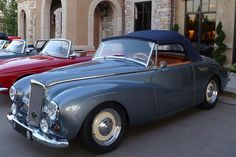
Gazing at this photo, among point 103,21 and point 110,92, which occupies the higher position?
point 103,21

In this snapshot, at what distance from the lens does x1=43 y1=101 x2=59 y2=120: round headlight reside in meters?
4.11

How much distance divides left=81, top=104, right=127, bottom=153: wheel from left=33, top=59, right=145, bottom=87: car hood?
1.80ft

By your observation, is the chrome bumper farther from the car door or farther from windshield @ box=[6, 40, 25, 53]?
windshield @ box=[6, 40, 25, 53]

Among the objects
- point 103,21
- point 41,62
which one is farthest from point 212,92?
point 103,21

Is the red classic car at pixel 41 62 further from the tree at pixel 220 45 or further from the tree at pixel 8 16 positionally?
the tree at pixel 8 16

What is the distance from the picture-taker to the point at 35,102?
446 cm

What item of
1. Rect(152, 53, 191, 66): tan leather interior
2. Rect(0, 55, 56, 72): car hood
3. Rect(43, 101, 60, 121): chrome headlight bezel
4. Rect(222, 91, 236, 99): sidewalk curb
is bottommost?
Rect(222, 91, 236, 99): sidewalk curb

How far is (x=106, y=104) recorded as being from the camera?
4.48 metres

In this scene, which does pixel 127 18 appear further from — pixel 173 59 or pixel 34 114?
pixel 34 114

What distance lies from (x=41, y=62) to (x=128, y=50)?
107 inches

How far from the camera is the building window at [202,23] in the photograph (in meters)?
12.6

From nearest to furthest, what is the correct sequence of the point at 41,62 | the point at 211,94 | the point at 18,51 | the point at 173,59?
the point at 173,59, the point at 211,94, the point at 41,62, the point at 18,51

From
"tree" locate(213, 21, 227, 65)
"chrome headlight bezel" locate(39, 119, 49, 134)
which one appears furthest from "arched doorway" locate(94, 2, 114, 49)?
"chrome headlight bezel" locate(39, 119, 49, 134)

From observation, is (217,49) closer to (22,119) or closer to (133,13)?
A: (133,13)
